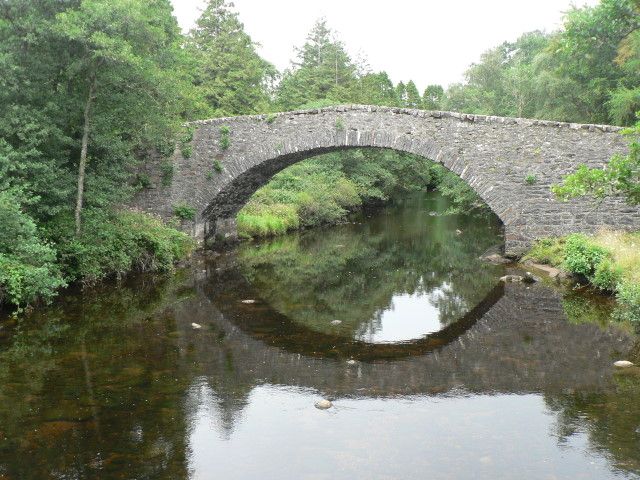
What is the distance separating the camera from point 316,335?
10.5 meters

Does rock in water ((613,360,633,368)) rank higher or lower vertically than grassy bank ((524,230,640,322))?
lower

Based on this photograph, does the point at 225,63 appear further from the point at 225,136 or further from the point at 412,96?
the point at 412,96

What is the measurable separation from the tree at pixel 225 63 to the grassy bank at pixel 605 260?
1961 centimetres

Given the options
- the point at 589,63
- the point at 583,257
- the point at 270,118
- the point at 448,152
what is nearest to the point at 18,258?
the point at 270,118

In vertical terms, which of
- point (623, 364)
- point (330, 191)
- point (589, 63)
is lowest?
point (623, 364)

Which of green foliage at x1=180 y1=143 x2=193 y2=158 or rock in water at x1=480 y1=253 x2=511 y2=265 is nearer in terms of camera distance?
rock in water at x1=480 y1=253 x2=511 y2=265

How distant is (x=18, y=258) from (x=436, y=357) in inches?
294

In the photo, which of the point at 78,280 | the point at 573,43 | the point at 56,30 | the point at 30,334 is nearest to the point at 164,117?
the point at 56,30

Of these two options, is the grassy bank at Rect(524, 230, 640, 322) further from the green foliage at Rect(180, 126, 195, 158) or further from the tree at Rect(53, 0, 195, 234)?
the green foliage at Rect(180, 126, 195, 158)

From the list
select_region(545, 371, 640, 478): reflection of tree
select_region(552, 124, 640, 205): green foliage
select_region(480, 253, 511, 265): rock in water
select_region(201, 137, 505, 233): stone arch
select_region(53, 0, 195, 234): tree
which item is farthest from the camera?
select_region(480, 253, 511, 265): rock in water

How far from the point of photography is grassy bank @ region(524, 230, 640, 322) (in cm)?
1064

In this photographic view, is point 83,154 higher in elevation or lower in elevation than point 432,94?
lower

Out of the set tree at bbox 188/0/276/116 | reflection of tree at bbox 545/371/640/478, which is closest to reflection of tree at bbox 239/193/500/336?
reflection of tree at bbox 545/371/640/478

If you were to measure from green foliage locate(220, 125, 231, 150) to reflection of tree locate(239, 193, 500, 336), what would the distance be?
3.61 m
